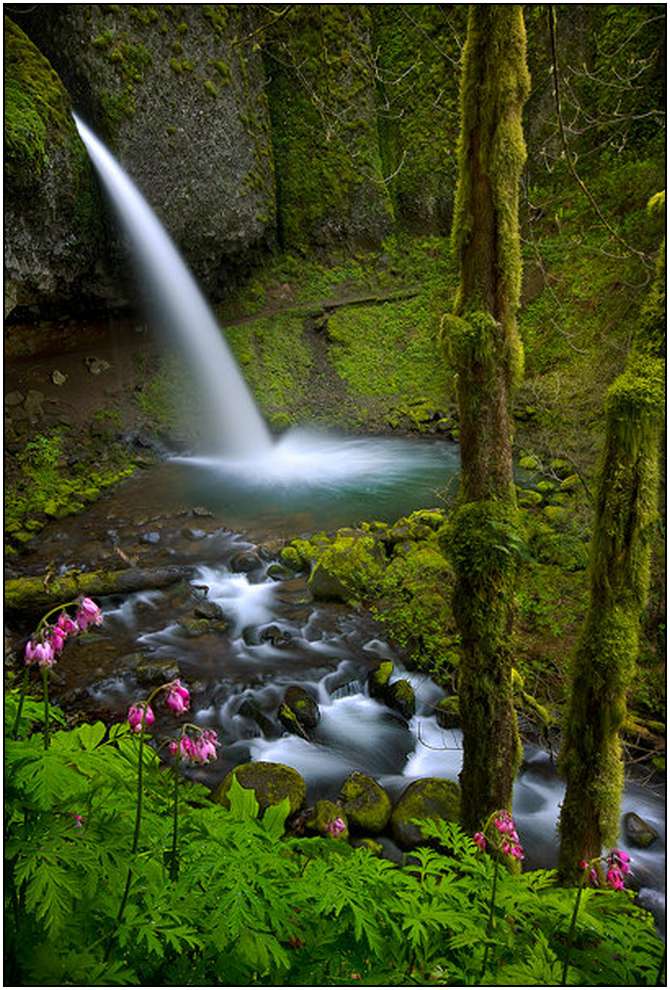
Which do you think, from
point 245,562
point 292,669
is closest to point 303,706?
point 292,669

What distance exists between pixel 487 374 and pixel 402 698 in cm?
372

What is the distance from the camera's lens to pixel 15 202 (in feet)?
31.5

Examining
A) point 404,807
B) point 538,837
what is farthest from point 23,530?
point 538,837


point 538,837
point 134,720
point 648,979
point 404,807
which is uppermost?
point 134,720

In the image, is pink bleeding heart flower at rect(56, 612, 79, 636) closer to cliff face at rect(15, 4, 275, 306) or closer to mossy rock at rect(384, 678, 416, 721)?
mossy rock at rect(384, 678, 416, 721)

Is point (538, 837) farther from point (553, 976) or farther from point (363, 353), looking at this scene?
point (363, 353)

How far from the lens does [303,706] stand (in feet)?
18.1

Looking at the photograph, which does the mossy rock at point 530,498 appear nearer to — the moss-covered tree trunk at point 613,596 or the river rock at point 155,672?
the river rock at point 155,672

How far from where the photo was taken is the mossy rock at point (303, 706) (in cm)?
543

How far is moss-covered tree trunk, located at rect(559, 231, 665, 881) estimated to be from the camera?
8.33 feet

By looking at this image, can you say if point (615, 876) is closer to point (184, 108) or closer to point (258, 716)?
point (258, 716)

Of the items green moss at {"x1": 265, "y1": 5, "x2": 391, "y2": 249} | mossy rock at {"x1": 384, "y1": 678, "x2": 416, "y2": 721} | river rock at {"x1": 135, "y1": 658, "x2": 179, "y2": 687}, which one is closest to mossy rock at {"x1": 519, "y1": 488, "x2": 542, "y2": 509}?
mossy rock at {"x1": 384, "y1": 678, "x2": 416, "y2": 721}

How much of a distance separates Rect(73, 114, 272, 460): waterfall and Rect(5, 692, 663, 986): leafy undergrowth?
1207 cm

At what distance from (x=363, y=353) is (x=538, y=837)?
12642mm
